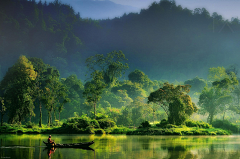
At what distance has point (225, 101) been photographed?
5281 centimetres

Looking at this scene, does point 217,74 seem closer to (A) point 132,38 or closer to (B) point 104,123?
(B) point 104,123

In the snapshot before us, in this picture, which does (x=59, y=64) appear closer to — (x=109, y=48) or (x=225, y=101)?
(x=109, y=48)

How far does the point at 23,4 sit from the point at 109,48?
61.8 metres

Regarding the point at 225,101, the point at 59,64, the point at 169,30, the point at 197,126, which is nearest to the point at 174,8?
the point at 169,30

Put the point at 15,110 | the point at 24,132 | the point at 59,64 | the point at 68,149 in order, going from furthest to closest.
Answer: the point at 59,64 < the point at 15,110 < the point at 24,132 < the point at 68,149

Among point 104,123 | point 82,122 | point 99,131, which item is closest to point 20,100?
point 82,122

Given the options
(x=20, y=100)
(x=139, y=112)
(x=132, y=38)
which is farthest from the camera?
(x=132, y=38)

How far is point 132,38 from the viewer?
185 m

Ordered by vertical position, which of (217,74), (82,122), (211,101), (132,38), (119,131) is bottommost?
(119,131)

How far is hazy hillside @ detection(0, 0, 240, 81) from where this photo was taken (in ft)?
493

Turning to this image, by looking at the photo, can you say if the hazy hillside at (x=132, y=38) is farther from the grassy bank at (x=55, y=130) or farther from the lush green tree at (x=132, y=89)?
the grassy bank at (x=55, y=130)

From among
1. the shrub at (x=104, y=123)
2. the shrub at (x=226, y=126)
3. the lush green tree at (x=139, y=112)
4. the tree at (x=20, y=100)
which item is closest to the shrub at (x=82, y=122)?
the shrub at (x=104, y=123)

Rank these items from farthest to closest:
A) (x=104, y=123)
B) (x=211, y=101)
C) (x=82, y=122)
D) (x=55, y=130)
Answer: (x=211, y=101) → (x=104, y=123) → (x=82, y=122) → (x=55, y=130)

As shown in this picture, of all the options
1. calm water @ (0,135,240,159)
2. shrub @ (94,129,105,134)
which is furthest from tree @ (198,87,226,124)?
calm water @ (0,135,240,159)
